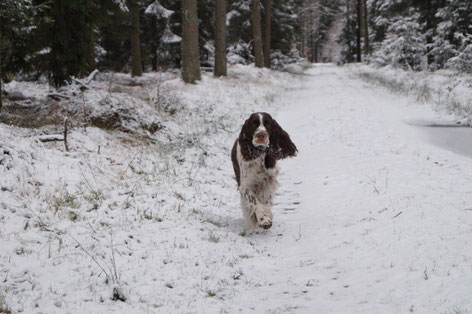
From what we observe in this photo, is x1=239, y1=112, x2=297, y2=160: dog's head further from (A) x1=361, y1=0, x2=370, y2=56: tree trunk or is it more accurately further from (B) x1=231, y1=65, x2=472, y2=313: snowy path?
(A) x1=361, y1=0, x2=370, y2=56: tree trunk

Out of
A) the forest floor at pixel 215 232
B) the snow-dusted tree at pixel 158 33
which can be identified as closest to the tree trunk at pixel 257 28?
the snow-dusted tree at pixel 158 33

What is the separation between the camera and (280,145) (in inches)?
212

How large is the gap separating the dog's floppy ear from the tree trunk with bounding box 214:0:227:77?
42.7 ft

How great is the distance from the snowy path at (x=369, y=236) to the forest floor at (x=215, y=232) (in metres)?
0.02

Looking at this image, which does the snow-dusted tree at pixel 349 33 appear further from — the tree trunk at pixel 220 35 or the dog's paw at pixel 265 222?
the dog's paw at pixel 265 222

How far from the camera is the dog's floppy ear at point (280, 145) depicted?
5.30 m

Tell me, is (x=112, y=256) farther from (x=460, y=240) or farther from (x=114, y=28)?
(x=114, y=28)

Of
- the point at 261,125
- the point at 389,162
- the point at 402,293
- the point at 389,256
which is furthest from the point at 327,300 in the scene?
the point at 389,162

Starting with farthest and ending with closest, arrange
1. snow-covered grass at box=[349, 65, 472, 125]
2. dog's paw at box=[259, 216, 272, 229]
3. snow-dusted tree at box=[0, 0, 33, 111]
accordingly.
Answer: snow-covered grass at box=[349, 65, 472, 125] < snow-dusted tree at box=[0, 0, 33, 111] < dog's paw at box=[259, 216, 272, 229]

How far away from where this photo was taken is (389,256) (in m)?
3.57

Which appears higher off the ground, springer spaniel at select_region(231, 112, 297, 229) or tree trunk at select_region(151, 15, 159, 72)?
tree trunk at select_region(151, 15, 159, 72)

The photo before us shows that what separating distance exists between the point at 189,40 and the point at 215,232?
11136 mm

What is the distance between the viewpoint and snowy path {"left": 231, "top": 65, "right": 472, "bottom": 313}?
9.78 feet

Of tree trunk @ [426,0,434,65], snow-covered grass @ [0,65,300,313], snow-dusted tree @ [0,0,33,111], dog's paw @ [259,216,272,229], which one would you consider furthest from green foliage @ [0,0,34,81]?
tree trunk @ [426,0,434,65]
